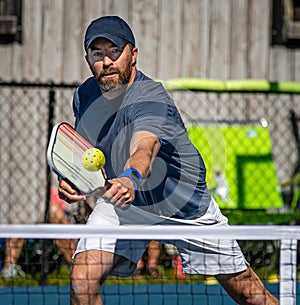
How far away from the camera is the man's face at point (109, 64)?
3.89 m

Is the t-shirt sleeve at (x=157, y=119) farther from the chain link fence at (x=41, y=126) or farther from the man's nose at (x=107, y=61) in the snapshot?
the chain link fence at (x=41, y=126)

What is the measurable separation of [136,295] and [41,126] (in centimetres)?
254

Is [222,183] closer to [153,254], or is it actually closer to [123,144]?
[153,254]

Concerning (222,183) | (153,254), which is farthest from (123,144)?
(222,183)

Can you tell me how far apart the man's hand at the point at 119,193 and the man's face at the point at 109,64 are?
782 millimetres

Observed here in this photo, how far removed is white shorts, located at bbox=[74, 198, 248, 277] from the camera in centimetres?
398

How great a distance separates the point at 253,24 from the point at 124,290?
3.06 metres

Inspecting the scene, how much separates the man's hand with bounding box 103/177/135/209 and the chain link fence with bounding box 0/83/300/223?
4275mm

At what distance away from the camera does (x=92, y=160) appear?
11.0 feet

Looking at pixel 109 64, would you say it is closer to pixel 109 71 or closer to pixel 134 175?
pixel 109 71

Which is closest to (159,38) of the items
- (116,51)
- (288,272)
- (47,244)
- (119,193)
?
(47,244)

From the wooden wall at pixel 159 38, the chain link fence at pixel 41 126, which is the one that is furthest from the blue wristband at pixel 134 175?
the wooden wall at pixel 159 38

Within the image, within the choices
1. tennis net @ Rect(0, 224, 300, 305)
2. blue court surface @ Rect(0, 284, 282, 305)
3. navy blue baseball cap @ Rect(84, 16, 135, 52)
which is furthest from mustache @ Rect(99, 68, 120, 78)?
blue court surface @ Rect(0, 284, 282, 305)

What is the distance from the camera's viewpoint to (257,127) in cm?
732
